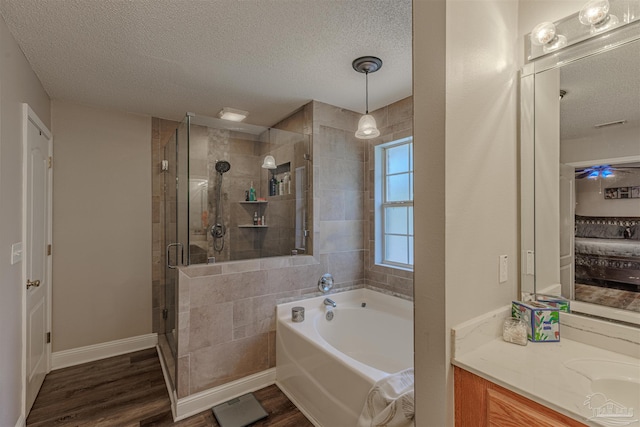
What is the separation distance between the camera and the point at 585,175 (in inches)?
51.5

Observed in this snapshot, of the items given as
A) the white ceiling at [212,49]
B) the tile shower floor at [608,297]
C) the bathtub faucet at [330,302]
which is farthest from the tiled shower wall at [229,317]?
the tile shower floor at [608,297]

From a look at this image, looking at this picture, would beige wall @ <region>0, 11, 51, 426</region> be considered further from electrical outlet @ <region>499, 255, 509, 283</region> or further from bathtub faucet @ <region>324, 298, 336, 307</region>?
electrical outlet @ <region>499, 255, 509, 283</region>

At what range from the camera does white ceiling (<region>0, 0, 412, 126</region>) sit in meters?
1.61

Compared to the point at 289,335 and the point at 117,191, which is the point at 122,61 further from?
the point at 289,335

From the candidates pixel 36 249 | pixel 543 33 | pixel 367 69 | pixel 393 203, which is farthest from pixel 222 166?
pixel 543 33

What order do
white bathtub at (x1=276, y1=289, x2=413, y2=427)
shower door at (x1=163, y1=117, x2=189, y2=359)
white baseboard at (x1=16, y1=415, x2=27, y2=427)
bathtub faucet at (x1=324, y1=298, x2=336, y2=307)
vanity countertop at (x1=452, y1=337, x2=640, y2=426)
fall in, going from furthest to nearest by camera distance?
bathtub faucet at (x1=324, y1=298, x2=336, y2=307)
shower door at (x1=163, y1=117, x2=189, y2=359)
white baseboard at (x1=16, y1=415, x2=27, y2=427)
white bathtub at (x1=276, y1=289, x2=413, y2=427)
vanity countertop at (x1=452, y1=337, x2=640, y2=426)

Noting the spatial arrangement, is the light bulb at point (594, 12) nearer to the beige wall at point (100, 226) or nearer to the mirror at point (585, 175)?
the mirror at point (585, 175)

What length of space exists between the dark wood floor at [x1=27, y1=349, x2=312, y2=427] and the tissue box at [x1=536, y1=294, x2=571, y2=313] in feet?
5.64

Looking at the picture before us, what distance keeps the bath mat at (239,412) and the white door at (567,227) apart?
82.2 inches

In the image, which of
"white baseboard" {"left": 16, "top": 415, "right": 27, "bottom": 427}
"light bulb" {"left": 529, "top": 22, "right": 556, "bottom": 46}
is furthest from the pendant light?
"white baseboard" {"left": 16, "top": 415, "right": 27, "bottom": 427}

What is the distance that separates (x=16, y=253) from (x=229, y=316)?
4.75 ft

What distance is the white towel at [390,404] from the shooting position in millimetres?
1440

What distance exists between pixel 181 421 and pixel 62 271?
1.91m

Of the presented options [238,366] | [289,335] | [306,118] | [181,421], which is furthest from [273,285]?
[306,118]
